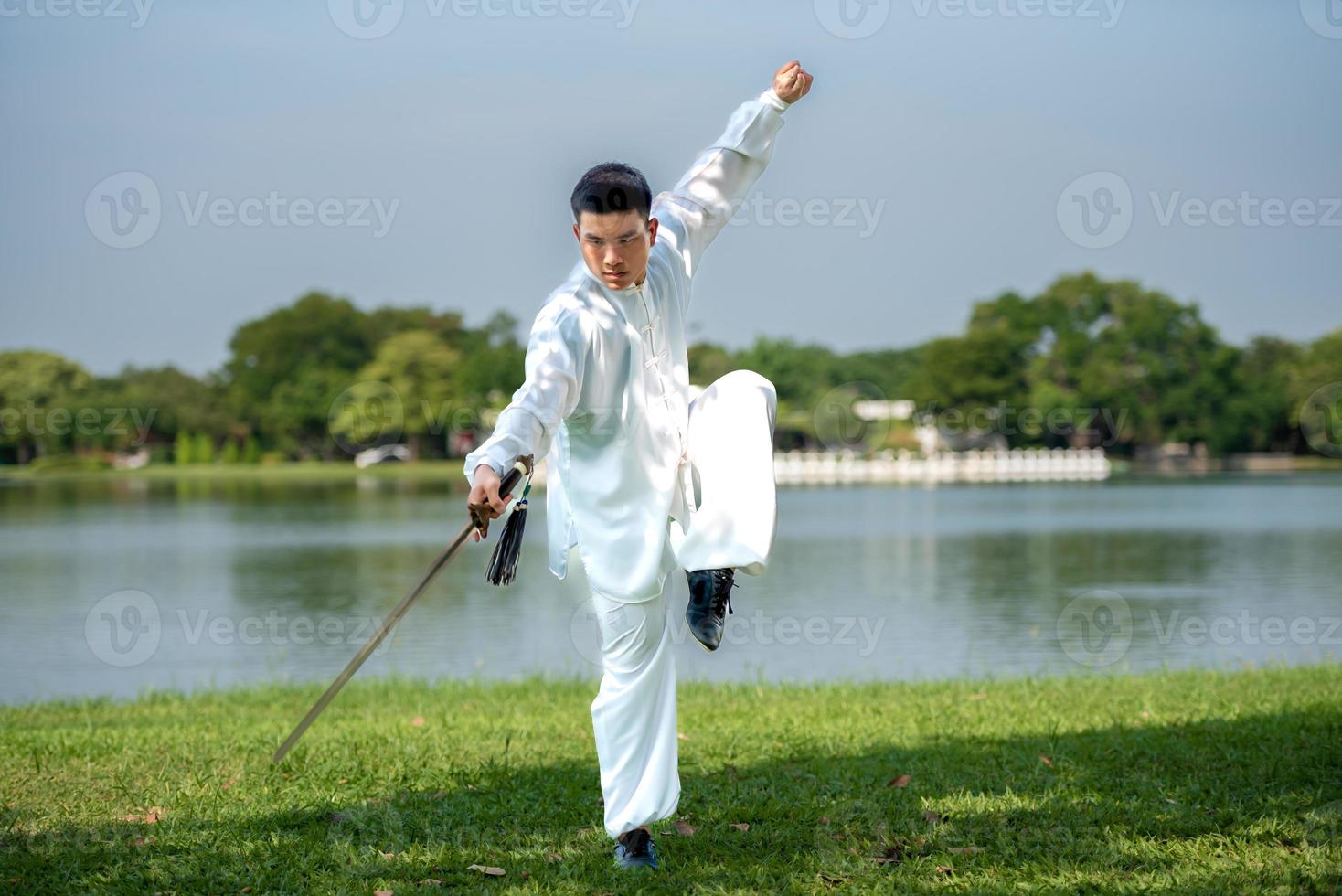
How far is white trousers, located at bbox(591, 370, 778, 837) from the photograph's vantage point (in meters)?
4.16

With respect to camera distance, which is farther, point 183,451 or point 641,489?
point 183,451

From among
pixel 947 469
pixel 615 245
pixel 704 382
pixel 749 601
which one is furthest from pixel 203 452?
pixel 615 245

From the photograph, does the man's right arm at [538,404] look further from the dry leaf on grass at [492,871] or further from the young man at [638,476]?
the dry leaf on grass at [492,871]

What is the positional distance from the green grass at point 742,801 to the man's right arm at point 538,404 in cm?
123

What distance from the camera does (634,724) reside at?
13.9 ft

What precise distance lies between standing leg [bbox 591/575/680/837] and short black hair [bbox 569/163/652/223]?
43.7 inches

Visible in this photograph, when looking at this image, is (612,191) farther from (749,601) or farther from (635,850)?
(749,601)

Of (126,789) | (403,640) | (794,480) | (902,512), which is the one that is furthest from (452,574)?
(794,480)

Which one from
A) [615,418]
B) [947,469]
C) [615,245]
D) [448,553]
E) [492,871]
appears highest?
[615,245]

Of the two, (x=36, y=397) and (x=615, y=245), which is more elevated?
(x=36, y=397)

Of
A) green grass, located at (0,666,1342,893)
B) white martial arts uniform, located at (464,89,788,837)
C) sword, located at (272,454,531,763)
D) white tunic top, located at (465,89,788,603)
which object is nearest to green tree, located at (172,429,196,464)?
green grass, located at (0,666,1342,893)

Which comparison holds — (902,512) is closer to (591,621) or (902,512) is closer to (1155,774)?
(591,621)

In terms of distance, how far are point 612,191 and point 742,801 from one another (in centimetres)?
224

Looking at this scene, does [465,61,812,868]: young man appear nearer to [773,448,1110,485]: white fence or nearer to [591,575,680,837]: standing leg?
[591,575,680,837]: standing leg
